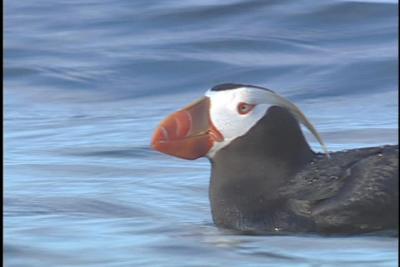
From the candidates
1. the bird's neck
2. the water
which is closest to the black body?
the bird's neck

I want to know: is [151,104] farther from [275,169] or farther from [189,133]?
[275,169]

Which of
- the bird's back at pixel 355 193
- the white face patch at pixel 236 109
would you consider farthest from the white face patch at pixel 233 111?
the bird's back at pixel 355 193

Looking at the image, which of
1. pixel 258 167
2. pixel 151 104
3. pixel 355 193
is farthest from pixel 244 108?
pixel 151 104

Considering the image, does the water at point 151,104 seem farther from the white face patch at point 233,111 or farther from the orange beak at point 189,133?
the white face patch at point 233,111

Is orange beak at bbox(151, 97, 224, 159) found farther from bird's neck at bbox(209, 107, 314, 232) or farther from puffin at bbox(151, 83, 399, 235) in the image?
bird's neck at bbox(209, 107, 314, 232)

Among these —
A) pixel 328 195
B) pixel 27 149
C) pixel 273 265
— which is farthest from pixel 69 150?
pixel 273 265

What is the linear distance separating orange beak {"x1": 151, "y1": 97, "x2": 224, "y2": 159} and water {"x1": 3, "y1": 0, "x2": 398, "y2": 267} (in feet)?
1.14

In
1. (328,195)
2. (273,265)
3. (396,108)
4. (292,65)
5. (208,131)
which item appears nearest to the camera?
(273,265)

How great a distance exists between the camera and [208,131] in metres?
8.41

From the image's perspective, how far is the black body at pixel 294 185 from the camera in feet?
25.4

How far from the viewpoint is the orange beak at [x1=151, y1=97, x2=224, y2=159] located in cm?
841

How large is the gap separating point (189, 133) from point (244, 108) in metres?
0.30

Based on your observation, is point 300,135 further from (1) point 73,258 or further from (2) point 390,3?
(2) point 390,3

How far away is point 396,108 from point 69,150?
2718 millimetres
